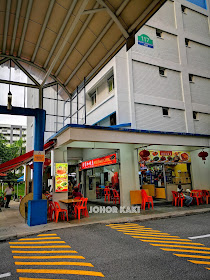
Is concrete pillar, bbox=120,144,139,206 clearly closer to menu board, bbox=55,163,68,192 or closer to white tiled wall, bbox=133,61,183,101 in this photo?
menu board, bbox=55,163,68,192

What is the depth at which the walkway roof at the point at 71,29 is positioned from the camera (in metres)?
5.89

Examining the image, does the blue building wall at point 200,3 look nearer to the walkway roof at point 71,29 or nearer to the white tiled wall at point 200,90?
the white tiled wall at point 200,90

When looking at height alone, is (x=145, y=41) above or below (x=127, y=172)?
above

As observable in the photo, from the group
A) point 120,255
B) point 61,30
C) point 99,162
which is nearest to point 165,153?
point 99,162

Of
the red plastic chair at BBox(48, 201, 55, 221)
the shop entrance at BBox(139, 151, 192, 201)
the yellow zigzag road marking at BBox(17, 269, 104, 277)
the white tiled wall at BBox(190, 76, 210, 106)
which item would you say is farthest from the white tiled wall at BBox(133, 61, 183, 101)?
the yellow zigzag road marking at BBox(17, 269, 104, 277)

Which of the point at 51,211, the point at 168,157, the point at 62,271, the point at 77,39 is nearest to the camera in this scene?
the point at 62,271

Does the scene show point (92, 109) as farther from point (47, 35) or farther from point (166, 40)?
point (47, 35)

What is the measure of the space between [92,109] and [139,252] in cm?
1381

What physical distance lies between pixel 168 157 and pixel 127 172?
3.29 m

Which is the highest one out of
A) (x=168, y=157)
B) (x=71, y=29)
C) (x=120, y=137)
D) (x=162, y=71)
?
(x=162, y=71)

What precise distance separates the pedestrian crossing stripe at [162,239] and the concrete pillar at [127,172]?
4.11 metres

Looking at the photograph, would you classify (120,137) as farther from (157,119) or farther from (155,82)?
(155,82)

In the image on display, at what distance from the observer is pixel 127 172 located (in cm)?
1312

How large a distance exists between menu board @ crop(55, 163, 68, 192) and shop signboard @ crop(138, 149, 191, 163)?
503 cm
